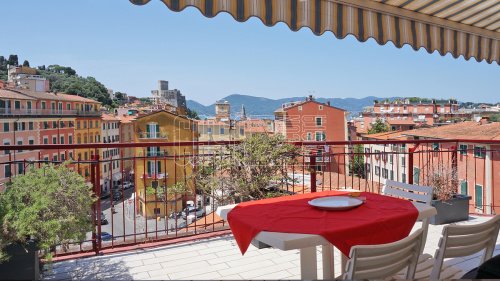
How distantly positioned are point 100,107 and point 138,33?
149 ft

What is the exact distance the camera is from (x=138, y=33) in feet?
278

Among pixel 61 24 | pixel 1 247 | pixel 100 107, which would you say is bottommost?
pixel 1 247

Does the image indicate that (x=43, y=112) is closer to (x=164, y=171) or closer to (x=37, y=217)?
(x=164, y=171)

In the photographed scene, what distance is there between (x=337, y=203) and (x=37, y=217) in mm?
2082

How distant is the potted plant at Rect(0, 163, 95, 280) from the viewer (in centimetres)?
253

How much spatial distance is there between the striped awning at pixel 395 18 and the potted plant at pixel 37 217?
154 cm

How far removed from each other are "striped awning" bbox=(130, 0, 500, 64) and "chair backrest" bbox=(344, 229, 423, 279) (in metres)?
2.01

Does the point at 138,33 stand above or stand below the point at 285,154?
above

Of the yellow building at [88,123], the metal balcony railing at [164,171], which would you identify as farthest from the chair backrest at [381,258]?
the yellow building at [88,123]

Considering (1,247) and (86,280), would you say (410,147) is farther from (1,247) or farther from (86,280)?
(1,247)

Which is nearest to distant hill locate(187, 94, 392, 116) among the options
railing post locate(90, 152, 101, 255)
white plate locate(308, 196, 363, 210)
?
railing post locate(90, 152, 101, 255)

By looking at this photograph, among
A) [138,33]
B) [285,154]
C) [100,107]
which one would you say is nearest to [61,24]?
[138,33]

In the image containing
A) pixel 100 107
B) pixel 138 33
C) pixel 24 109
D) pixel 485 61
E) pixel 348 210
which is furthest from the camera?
pixel 138 33

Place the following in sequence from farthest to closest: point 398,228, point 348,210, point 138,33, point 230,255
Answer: point 138,33 < point 230,255 < point 348,210 < point 398,228
